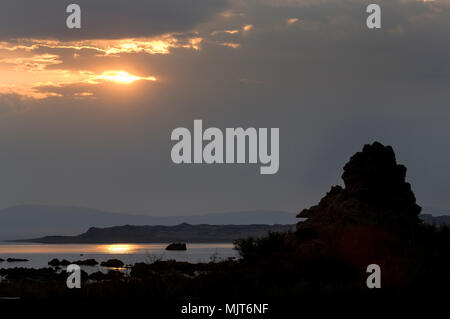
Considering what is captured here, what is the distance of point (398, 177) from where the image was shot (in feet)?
105

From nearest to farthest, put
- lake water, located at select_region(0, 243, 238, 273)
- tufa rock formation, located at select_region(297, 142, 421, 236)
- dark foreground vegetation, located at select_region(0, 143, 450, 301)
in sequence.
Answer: dark foreground vegetation, located at select_region(0, 143, 450, 301) < tufa rock formation, located at select_region(297, 142, 421, 236) < lake water, located at select_region(0, 243, 238, 273)

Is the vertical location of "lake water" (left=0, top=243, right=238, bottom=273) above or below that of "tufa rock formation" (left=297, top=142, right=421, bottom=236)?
below

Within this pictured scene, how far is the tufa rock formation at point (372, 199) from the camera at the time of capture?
30.5m

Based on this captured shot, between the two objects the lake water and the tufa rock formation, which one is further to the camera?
the lake water

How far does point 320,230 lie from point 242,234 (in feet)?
539

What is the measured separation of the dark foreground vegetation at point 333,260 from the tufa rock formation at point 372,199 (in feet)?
0.14

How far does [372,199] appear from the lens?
31.3 metres

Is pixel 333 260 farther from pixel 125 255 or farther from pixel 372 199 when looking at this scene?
pixel 125 255

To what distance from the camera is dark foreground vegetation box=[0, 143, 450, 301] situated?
23828 mm

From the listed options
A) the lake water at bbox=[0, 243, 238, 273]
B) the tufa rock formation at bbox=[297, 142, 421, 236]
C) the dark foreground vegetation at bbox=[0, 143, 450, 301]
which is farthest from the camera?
the lake water at bbox=[0, 243, 238, 273]

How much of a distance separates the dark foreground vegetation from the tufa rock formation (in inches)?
1.7
